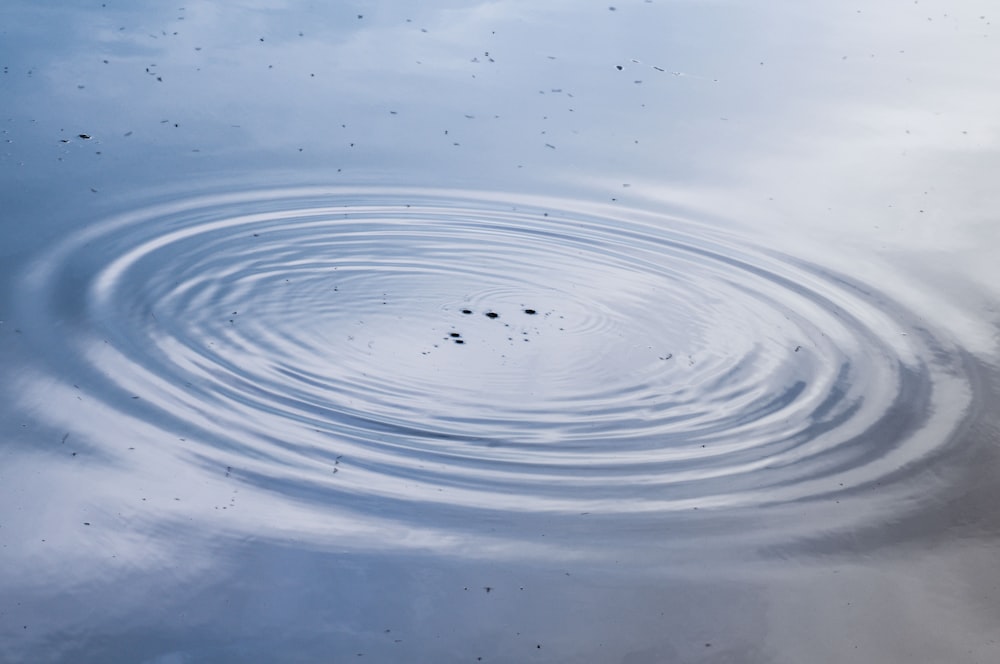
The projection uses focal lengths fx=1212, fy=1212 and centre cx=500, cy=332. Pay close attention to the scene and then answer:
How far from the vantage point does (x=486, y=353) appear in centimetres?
350

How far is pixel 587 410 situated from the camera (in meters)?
3.23

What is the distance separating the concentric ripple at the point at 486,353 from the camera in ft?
9.51

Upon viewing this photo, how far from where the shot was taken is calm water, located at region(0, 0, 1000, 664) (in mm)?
2393

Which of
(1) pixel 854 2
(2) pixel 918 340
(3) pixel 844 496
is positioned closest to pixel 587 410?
(3) pixel 844 496

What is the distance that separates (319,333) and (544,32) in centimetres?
293

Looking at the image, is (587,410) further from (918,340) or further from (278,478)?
(918,340)

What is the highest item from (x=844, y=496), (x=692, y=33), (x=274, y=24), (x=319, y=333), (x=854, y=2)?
(x=854, y=2)

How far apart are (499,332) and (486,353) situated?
0.17 m

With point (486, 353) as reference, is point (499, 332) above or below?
above

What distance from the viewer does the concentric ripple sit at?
290 cm

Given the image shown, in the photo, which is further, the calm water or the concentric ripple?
the concentric ripple

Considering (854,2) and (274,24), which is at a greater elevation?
(854,2)

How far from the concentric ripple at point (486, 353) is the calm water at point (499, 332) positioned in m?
0.02

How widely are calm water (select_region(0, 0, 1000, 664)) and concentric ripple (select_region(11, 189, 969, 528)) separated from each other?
15 millimetres
